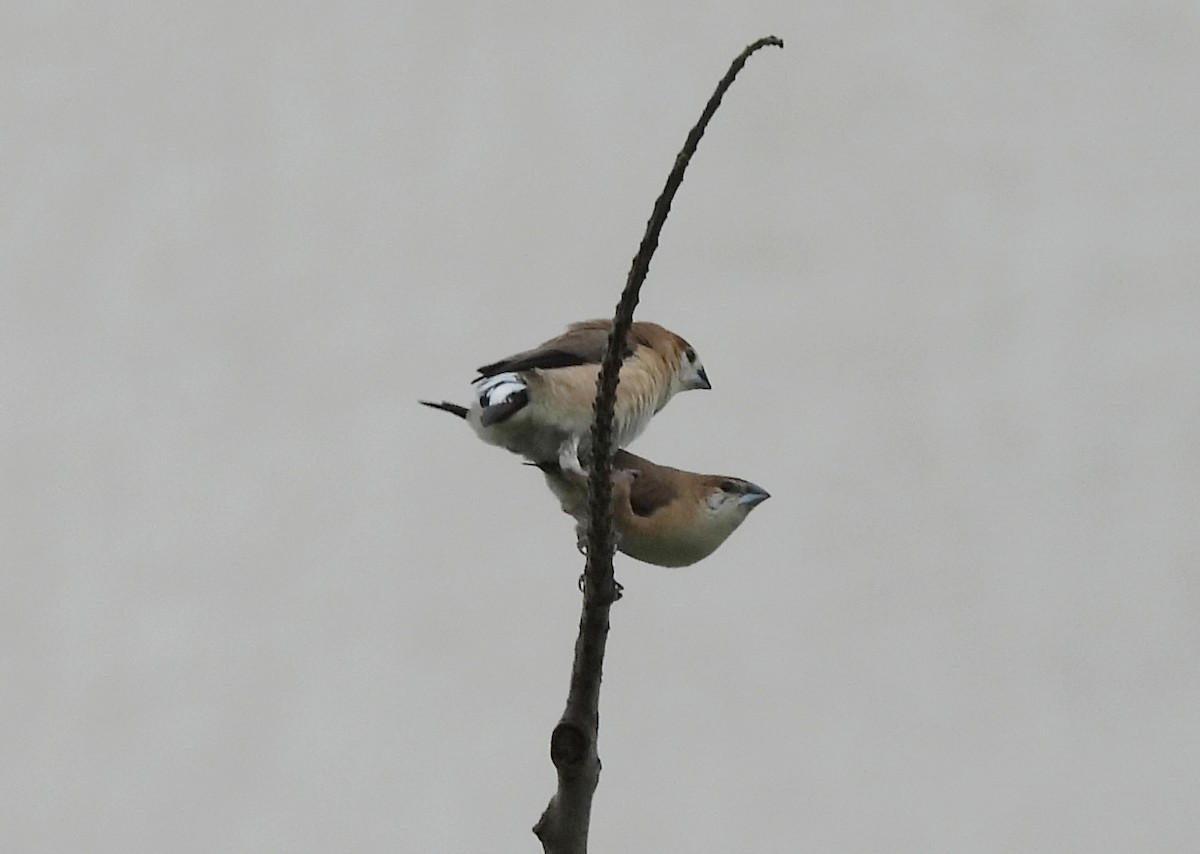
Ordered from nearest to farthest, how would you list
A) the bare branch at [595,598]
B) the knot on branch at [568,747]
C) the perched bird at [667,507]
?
the bare branch at [595,598] → the knot on branch at [568,747] → the perched bird at [667,507]

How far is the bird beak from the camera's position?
4.56 meters

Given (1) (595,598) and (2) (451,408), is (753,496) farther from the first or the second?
(1) (595,598)

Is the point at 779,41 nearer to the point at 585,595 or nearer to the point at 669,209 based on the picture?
the point at 669,209

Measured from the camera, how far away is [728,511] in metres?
4.50

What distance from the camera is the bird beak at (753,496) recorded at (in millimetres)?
4562

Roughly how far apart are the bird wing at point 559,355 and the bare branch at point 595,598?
1644 millimetres

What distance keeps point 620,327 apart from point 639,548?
1884 millimetres

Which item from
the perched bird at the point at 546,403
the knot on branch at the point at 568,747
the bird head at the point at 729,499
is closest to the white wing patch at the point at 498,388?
the perched bird at the point at 546,403

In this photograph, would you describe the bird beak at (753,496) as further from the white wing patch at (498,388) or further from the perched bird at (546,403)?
the white wing patch at (498,388)

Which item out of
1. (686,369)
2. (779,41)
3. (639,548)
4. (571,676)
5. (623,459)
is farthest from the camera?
(686,369)

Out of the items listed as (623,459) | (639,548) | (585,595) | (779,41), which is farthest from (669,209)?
(623,459)

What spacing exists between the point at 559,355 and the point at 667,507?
641 mm

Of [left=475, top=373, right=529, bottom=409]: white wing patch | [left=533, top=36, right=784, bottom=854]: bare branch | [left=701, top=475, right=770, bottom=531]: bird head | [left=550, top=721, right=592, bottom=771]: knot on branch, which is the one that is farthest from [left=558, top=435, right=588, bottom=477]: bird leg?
[left=550, top=721, right=592, bottom=771]: knot on branch

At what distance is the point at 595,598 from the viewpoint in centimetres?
281
